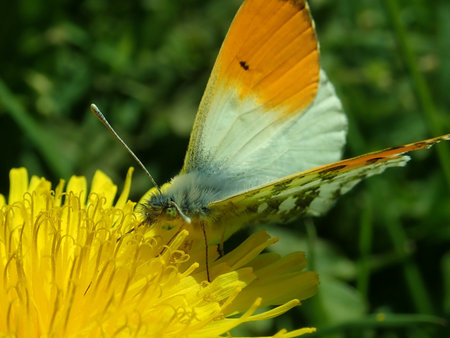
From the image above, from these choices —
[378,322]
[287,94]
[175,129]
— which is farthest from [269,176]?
[175,129]

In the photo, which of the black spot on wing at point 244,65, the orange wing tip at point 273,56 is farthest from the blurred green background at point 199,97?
the black spot on wing at point 244,65

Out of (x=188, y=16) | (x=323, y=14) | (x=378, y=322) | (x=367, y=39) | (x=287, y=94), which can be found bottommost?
(x=378, y=322)

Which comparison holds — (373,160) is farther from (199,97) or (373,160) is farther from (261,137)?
(199,97)

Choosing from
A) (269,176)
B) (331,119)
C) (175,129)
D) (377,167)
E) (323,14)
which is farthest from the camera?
(323,14)

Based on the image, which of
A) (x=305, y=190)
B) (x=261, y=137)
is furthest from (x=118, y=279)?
(x=261, y=137)

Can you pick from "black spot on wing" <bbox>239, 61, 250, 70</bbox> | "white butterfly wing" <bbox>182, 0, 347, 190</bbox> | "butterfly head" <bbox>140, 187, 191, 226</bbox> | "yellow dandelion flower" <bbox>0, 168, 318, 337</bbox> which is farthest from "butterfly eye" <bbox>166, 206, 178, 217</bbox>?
"black spot on wing" <bbox>239, 61, 250, 70</bbox>

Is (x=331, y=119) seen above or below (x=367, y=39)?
below

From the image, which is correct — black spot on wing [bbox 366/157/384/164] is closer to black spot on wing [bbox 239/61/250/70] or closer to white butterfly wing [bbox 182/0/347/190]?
white butterfly wing [bbox 182/0/347/190]

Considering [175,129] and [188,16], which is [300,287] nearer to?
[175,129]
